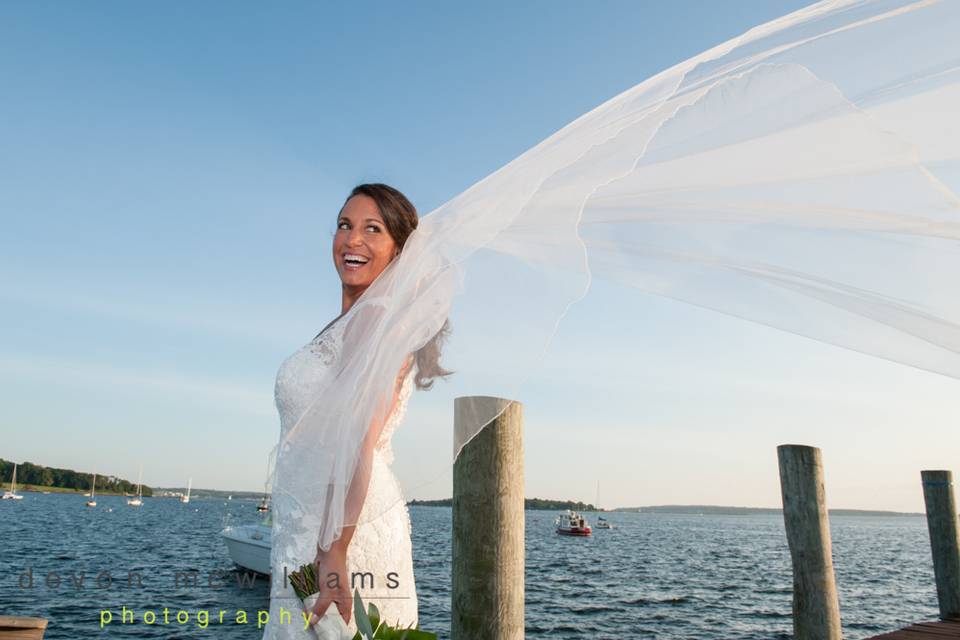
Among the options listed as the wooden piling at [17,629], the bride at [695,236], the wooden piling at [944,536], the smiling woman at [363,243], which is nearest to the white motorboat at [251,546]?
the wooden piling at [944,536]

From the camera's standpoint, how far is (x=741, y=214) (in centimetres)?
201

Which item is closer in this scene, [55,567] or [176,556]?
[55,567]

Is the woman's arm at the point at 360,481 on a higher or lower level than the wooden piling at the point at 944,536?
higher

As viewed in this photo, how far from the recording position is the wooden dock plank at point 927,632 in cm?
577

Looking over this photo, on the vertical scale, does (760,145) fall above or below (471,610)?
above

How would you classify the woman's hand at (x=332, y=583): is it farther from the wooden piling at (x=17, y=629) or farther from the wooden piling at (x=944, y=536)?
the wooden piling at (x=944, y=536)

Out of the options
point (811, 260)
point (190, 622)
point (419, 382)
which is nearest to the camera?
point (811, 260)

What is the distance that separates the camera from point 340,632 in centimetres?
189

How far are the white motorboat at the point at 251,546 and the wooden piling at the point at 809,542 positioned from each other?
63.6 feet

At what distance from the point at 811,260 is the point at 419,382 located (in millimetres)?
1273

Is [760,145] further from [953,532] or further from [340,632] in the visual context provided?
[953,532]

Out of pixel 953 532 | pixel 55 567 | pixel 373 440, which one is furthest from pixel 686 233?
pixel 55 567

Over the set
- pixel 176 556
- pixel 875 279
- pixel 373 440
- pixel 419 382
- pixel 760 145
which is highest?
pixel 760 145

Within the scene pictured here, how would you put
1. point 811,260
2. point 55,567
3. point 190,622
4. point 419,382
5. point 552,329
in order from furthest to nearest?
point 55,567 < point 190,622 < point 419,382 < point 811,260 < point 552,329
